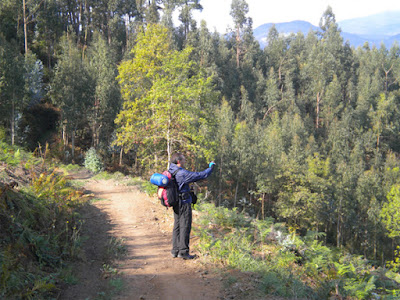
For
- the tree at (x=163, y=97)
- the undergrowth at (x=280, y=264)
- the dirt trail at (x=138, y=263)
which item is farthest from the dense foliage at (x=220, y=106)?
the undergrowth at (x=280, y=264)

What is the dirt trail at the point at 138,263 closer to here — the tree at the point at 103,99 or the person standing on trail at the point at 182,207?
the person standing on trail at the point at 182,207

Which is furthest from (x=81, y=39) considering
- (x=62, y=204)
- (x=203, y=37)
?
(x=62, y=204)

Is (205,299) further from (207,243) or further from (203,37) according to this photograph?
(203,37)

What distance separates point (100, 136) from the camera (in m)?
29.7

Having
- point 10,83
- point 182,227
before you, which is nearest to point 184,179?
point 182,227

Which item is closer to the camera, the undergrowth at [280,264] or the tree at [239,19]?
the undergrowth at [280,264]

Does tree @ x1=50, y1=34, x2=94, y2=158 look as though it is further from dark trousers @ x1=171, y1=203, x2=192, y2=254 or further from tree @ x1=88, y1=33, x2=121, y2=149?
dark trousers @ x1=171, y1=203, x2=192, y2=254

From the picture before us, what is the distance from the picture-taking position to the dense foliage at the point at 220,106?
13.8 meters

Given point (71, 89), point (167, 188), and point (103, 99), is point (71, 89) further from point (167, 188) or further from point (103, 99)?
point (167, 188)

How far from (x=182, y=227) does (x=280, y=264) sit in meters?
1.90

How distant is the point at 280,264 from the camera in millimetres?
5516

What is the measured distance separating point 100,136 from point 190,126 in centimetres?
1991

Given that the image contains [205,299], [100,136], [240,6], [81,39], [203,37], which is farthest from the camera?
[240,6]

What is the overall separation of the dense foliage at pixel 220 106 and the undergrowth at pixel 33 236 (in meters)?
5.87
